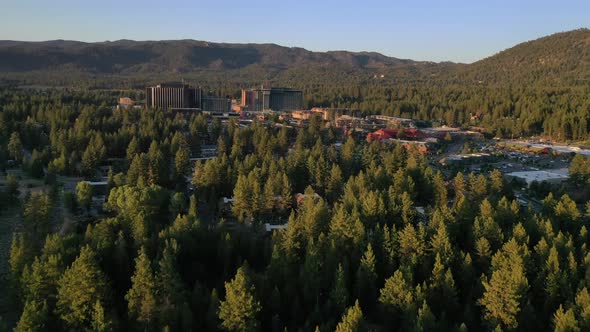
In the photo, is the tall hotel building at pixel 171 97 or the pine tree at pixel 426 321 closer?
the pine tree at pixel 426 321

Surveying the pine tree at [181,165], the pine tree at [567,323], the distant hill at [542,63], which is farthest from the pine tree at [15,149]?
the distant hill at [542,63]

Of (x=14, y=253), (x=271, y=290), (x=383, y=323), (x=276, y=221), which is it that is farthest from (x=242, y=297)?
(x=276, y=221)

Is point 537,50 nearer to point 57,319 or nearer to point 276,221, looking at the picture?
point 276,221

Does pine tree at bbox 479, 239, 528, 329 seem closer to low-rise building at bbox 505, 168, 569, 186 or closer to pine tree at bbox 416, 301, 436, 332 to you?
pine tree at bbox 416, 301, 436, 332

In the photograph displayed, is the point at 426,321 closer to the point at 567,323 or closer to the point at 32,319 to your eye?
the point at 567,323

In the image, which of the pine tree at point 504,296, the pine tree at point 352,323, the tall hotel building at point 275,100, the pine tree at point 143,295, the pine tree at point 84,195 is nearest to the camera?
the pine tree at point 352,323

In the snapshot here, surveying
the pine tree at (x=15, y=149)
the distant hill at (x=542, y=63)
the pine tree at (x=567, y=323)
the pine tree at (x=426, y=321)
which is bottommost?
the pine tree at (x=15, y=149)

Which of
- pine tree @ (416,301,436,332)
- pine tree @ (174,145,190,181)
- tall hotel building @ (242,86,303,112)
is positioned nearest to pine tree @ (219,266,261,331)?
pine tree @ (416,301,436,332)

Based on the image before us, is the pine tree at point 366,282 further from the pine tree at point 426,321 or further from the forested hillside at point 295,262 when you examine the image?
the pine tree at point 426,321

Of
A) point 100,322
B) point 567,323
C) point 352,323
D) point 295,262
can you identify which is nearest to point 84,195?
point 295,262
